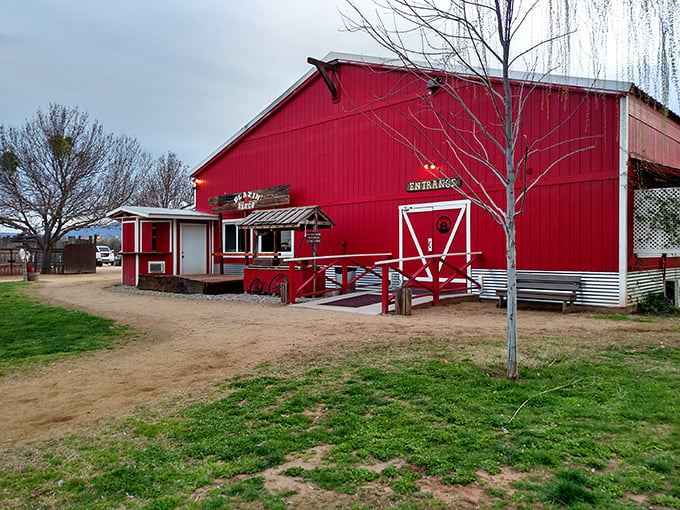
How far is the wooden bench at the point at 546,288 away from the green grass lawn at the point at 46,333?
7.48m

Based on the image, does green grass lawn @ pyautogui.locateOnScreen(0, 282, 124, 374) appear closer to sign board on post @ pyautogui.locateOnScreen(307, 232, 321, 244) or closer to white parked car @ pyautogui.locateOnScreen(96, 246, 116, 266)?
sign board on post @ pyautogui.locateOnScreen(307, 232, 321, 244)

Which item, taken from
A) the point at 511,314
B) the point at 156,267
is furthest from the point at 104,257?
the point at 511,314

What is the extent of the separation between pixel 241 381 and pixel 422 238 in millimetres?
8256

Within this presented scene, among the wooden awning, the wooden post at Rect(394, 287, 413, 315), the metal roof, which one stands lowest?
the wooden post at Rect(394, 287, 413, 315)

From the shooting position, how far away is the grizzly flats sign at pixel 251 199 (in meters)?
15.4

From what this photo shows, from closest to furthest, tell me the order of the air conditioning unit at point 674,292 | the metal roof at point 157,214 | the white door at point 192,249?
1. the air conditioning unit at point 674,292
2. the metal roof at point 157,214
3. the white door at point 192,249

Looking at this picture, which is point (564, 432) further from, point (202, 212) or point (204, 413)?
point (202, 212)

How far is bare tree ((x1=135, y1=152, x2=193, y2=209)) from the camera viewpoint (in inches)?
1415

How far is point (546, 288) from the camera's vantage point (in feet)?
31.4

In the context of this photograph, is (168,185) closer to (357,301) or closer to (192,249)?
(192,249)

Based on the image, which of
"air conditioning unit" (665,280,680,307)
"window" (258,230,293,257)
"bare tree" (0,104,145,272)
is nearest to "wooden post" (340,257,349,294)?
"window" (258,230,293,257)

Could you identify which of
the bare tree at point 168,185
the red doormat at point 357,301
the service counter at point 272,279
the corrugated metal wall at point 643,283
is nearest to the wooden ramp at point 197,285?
the service counter at point 272,279

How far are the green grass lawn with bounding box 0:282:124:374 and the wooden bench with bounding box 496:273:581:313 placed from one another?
7.48 m

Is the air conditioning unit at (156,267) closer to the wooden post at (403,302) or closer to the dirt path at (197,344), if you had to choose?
the dirt path at (197,344)
